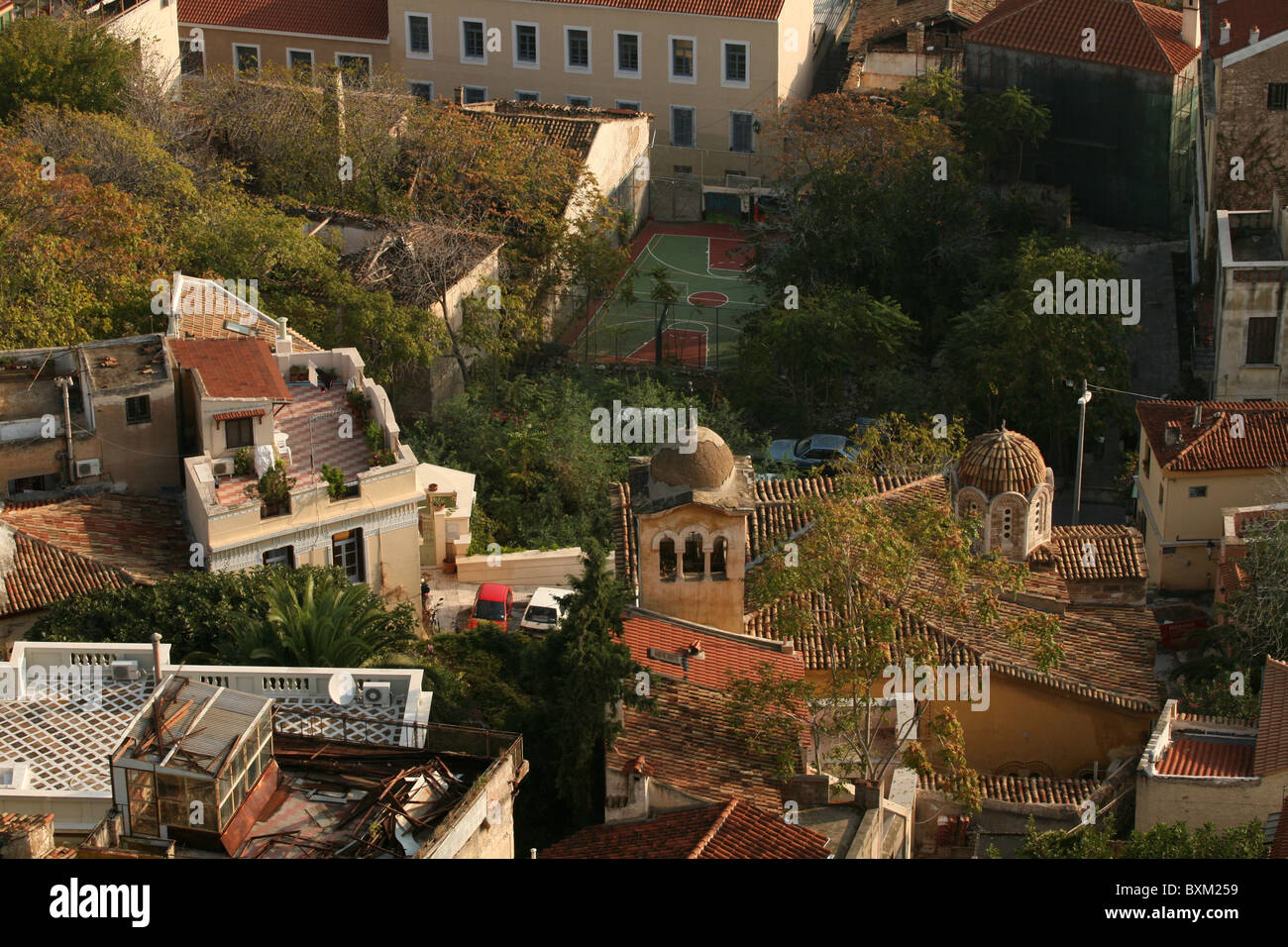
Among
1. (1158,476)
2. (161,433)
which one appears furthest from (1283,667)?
(161,433)

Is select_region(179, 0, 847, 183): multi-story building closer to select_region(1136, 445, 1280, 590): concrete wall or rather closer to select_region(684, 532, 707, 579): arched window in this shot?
select_region(1136, 445, 1280, 590): concrete wall

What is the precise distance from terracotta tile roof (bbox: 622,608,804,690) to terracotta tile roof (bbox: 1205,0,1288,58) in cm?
3668

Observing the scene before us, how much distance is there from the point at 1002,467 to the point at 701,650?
1041 centimetres

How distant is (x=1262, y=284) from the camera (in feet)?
194

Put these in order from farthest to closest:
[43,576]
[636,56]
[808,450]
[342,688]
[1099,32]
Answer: [636,56] → [1099,32] → [808,450] → [43,576] → [342,688]

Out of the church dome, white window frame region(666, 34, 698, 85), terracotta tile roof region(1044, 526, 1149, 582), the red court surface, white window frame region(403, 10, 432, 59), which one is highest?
white window frame region(403, 10, 432, 59)

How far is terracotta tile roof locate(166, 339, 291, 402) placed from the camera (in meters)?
46.2

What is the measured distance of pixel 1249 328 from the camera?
5972 centimetres

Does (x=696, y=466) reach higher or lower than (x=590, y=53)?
lower

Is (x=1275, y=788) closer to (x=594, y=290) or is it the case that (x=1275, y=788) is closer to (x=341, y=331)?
(x=341, y=331)

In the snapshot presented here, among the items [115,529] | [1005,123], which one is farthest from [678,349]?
[115,529]

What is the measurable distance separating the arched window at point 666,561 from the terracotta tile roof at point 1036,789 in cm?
689

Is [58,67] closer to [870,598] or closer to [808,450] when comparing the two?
[808,450]

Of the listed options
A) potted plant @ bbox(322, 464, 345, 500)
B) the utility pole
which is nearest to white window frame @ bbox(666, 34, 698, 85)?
the utility pole
